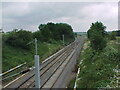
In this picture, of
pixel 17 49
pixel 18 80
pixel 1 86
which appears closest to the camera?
pixel 1 86

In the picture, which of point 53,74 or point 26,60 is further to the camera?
point 26,60

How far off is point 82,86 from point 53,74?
10068mm

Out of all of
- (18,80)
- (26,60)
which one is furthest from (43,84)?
(26,60)

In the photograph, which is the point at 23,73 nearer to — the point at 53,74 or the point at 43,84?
the point at 53,74

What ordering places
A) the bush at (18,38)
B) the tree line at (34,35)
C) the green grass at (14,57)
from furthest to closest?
the tree line at (34,35) → the bush at (18,38) → the green grass at (14,57)

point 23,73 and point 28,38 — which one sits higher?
Result: point 28,38

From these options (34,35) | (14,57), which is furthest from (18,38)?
(34,35)

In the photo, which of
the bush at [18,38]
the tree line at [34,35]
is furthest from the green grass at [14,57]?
the tree line at [34,35]

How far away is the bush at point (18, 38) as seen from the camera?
3974 centimetres

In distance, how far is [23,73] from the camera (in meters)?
27.3

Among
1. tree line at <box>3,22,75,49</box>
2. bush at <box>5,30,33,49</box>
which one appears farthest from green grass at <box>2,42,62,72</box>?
tree line at <box>3,22,75,49</box>

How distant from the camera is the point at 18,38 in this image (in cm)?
4003

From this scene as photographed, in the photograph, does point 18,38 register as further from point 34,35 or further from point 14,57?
point 34,35

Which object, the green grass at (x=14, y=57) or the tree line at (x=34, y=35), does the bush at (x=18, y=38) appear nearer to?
the tree line at (x=34, y=35)
